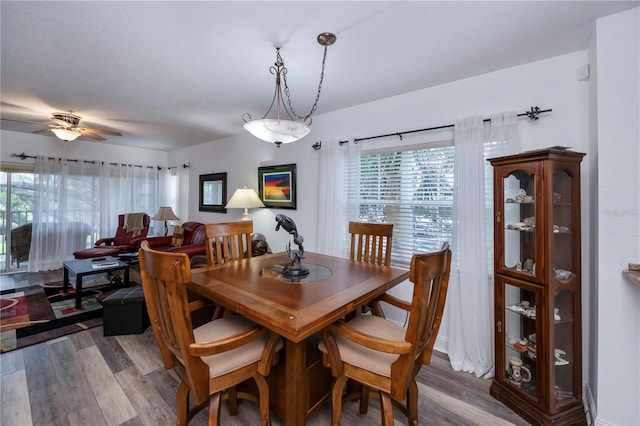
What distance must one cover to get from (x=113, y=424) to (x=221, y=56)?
258 cm

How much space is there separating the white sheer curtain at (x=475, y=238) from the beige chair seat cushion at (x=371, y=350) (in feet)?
3.34

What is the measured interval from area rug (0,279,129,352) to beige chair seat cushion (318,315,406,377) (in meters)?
2.89

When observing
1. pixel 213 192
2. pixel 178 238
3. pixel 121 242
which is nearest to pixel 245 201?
pixel 213 192

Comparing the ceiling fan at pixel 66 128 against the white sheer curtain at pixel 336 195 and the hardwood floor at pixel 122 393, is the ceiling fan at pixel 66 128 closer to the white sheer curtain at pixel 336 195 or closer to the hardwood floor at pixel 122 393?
the hardwood floor at pixel 122 393

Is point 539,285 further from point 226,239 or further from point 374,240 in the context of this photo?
point 226,239

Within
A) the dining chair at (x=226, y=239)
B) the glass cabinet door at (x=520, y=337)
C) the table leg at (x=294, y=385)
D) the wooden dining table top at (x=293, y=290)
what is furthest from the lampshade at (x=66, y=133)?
the glass cabinet door at (x=520, y=337)

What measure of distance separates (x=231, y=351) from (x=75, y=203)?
18.6ft

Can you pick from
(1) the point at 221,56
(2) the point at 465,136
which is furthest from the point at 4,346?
(2) the point at 465,136

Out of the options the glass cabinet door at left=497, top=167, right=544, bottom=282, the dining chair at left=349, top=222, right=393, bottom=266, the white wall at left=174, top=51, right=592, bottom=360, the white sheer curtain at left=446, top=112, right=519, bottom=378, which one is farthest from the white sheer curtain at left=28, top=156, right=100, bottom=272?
the glass cabinet door at left=497, top=167, right=544, bottom=282

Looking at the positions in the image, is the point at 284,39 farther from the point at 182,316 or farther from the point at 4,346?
the point at 4,346

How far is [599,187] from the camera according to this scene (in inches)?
62.9

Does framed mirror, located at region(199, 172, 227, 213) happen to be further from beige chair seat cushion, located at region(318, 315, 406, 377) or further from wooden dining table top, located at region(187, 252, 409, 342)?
beige chair seat cushion, located at region(318, 315, 406, 377)

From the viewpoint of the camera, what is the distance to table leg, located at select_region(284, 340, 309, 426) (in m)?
1.34

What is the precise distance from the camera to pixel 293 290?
5.06 ft
